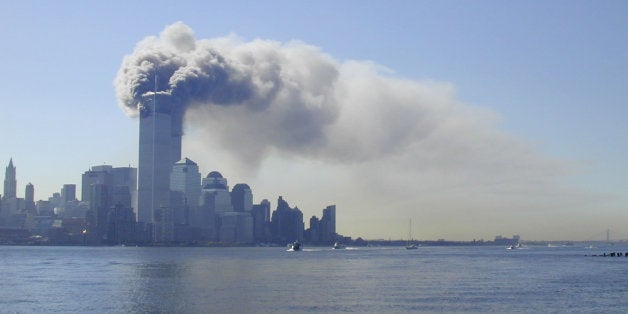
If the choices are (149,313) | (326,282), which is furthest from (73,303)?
(326,282)

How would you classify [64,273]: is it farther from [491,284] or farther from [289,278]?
[491,284]

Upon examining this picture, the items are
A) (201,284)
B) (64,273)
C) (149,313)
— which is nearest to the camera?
(149,313)

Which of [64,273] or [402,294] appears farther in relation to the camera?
[64,273]

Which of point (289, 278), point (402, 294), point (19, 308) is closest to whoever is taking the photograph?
point (19, 308)

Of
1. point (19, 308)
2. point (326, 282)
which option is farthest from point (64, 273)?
point (19, 308)

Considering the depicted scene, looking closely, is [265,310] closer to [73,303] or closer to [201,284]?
[73,303]

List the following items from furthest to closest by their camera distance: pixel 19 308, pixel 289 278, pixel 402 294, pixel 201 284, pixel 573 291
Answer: pixel 289 278 → pixel 201 284 → pixel 573 291 → pixel 402 294 → pixel 19 308

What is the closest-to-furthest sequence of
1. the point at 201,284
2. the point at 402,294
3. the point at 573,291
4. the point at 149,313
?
the point at 149,313
the point at 402,294
the point at 573,291
the point at 201,284

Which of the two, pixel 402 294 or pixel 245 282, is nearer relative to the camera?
pixel 402 294
